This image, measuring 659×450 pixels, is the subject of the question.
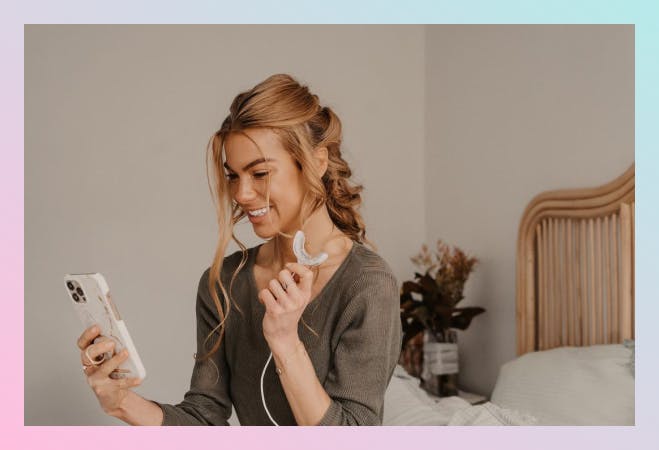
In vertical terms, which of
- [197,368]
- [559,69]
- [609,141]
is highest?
[559,69]

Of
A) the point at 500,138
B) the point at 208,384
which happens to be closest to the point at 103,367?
the point at 208,384

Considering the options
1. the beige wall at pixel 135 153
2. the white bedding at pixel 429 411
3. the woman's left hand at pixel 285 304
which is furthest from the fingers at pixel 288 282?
the white bedding at pixel 429 411

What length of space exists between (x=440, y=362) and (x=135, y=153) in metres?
1.05

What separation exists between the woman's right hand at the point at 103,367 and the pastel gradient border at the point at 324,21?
0.26 feet

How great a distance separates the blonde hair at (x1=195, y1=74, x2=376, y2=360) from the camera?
32.1 inches

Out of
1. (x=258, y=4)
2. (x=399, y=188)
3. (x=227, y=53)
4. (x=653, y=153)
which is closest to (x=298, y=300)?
(x=258, y=4)

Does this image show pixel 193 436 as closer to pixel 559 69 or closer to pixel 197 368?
pixel 197 368

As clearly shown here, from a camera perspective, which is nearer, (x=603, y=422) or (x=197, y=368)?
(x=197, y=368)

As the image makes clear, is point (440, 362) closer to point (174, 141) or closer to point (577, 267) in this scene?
point (577, 267)

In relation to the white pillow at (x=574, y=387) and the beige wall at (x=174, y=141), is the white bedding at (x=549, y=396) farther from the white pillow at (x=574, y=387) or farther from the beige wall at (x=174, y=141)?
A: the beige wall at (x=174, y=141)

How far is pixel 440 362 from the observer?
1883 mm

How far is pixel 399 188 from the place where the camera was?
1.67m

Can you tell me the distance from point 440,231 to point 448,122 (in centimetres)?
34

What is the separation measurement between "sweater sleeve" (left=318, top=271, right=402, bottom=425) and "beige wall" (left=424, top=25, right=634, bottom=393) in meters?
0.91
